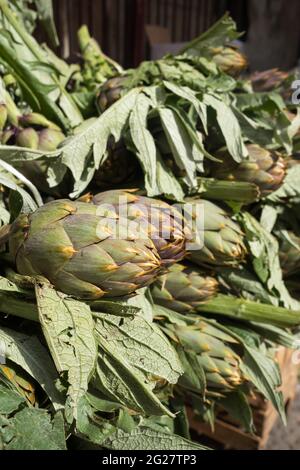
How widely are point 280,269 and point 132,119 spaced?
0.38 meters

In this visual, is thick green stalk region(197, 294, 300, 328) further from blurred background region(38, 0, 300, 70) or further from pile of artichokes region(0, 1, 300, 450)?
blurred background region(38, 0, 300, 70)

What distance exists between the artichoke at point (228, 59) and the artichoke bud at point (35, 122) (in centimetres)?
39

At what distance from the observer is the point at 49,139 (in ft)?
2.89

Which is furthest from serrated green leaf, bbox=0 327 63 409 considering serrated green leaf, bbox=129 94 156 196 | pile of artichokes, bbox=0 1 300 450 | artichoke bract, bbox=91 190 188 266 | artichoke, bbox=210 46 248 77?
artichoke, bbox=210 46 248 77

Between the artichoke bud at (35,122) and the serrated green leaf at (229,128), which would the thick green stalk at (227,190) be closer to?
the serrated green leaf at (229,128)

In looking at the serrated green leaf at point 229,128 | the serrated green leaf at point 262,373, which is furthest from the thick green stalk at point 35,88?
the serrated green leaf at point 262,373

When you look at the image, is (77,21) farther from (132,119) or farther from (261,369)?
(261,369)

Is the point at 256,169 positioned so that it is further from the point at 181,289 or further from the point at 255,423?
the point at 255,423

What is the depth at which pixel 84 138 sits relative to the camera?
33.1 inches

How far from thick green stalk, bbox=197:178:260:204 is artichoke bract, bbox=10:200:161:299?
27 centimetres

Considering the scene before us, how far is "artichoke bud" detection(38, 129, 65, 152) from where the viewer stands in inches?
34.5

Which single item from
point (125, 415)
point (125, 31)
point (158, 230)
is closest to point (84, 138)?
point (158, 230)

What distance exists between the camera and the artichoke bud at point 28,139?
870 millimetres

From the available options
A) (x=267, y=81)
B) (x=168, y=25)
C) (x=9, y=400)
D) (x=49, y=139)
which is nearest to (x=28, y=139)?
(x=49, y=139)
